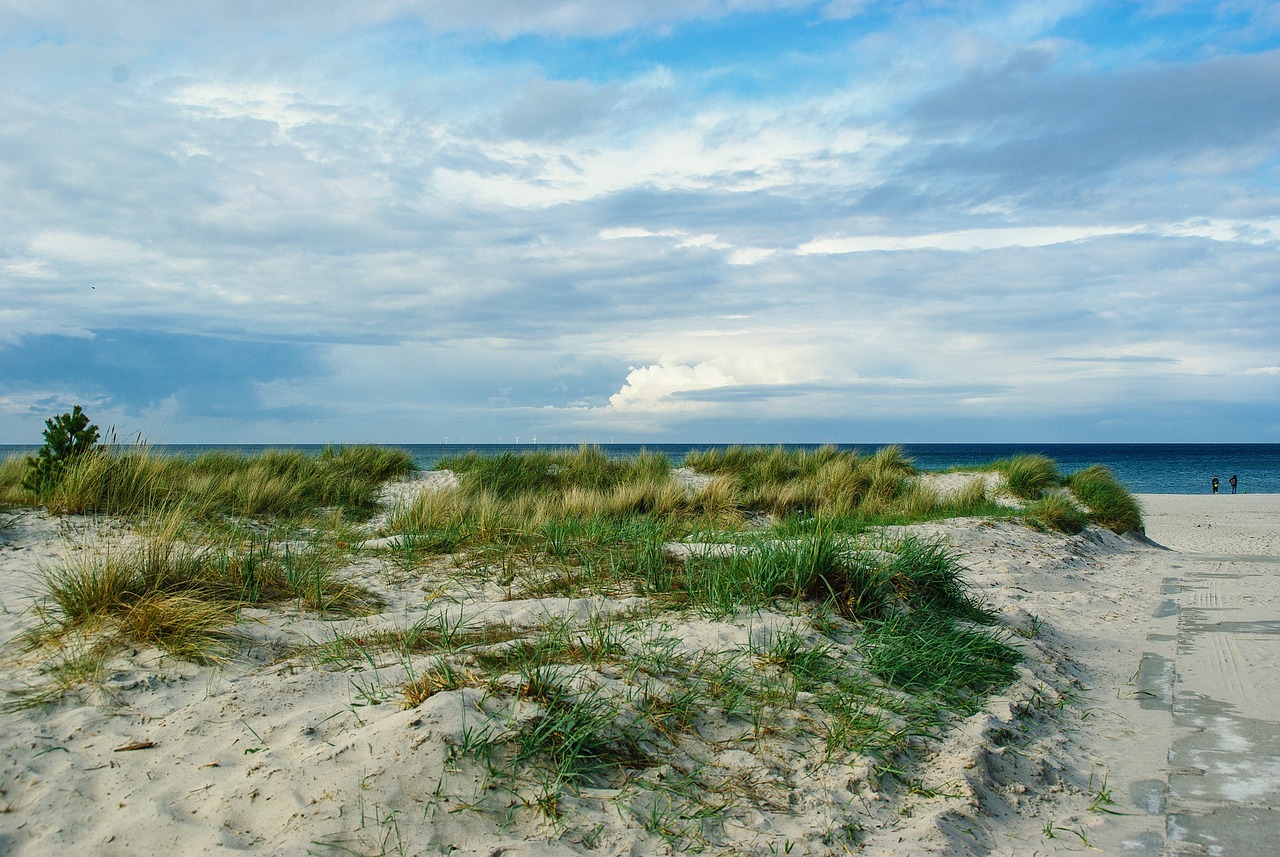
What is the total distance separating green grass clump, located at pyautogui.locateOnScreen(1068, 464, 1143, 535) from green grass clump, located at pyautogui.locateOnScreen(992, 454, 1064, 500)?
49 centimetres

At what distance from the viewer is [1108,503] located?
12.9 m

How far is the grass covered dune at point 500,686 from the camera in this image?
283 cm

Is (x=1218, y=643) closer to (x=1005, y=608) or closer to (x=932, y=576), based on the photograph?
(x=1005, y=608)

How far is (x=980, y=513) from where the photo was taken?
37.7 ft

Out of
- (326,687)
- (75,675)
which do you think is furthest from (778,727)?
(75,675)

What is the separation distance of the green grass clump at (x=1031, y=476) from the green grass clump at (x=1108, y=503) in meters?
0.49

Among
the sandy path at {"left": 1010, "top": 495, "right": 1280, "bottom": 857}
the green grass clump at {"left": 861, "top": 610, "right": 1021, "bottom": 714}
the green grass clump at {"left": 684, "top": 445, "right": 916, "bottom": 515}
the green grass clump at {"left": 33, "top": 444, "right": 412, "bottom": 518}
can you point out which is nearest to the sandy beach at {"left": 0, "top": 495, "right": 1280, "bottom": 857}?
the sandy path at {"left": 1010, "top": 495, "right": 1280, "bottom": 857}

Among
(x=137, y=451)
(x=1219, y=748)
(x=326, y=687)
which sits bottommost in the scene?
(x=1219, y=748)

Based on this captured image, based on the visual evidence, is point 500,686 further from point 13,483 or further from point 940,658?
point 13,483

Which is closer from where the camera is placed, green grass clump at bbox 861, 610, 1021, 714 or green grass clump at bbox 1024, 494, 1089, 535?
green grass clump at bbox 861, 610, 1021, 714

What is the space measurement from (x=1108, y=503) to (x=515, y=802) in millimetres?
12773

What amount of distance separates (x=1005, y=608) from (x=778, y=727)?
338cm

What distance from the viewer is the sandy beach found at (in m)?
2.73

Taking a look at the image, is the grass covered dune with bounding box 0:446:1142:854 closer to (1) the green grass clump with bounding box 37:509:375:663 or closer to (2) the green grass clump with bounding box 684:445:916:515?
(1) the green grass clump with bounding box 37:509:375:663
